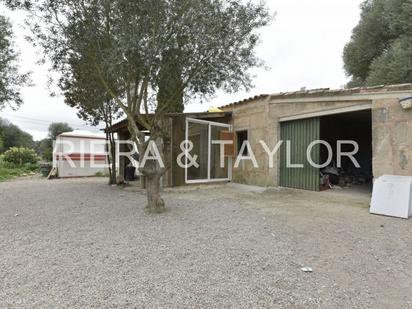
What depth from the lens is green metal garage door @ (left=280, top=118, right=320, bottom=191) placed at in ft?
26.4

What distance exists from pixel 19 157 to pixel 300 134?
22.1 metres

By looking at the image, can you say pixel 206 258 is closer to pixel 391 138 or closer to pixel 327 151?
pixel 391 138

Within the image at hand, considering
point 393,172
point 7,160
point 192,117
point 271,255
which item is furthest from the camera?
point 7,160

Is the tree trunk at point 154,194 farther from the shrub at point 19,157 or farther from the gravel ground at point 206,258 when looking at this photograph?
the shrub at point 19,157

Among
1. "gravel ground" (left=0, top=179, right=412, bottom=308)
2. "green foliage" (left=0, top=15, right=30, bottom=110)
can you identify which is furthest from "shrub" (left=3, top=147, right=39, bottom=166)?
"gravel ground" (left=0, top=179, right=412, bottom=308)

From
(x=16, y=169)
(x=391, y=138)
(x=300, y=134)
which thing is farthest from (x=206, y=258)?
(x=16, y=169)

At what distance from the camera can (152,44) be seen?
16.7ft

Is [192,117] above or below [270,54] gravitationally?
below

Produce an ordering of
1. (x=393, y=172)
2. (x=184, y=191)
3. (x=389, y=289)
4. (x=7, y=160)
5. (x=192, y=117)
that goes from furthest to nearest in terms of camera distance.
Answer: (x=7, y=160) → (x=192, y=117) → (x=184, y=191) → (x=393, y=172) → (x=389, y=289)

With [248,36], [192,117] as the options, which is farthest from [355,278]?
[192,117]

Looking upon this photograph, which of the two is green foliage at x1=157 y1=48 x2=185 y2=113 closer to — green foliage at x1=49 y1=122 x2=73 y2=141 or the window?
the window

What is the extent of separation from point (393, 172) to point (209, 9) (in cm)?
570

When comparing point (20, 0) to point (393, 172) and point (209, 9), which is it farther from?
point (393, 172)

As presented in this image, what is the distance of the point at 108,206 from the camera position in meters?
6.68
